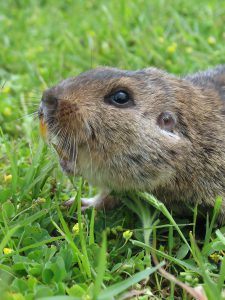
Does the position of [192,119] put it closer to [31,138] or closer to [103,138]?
[103,138]

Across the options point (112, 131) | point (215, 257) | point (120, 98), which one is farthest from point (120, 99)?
point (215, 257)

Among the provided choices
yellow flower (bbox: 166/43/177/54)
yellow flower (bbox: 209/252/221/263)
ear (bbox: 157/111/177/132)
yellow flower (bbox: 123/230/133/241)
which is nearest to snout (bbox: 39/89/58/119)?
ear (bbox: 157/111/177/132)

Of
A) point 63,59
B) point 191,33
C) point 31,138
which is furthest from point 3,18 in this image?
point 31,138

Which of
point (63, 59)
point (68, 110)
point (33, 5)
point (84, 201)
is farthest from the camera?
point (33, 5)

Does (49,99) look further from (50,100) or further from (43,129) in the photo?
(43,129)

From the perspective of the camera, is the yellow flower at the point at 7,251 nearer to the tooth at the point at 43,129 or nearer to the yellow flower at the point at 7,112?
the tooth at the point at 43,129

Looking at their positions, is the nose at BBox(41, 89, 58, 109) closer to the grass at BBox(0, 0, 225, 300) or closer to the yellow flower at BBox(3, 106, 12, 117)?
the grass at BBox(0, 0, 225, 300)

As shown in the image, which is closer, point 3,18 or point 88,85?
point 88,85

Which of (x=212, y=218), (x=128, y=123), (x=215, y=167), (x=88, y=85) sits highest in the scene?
(x=88, y=85)
